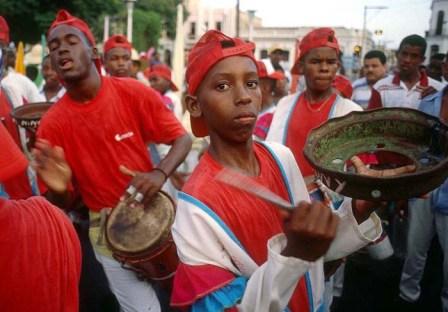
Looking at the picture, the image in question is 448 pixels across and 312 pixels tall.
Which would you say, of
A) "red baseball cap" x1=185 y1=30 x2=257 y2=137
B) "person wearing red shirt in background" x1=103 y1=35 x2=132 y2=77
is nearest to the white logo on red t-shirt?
"red baseball cap" x1=185 y1=30 x2=257 y2=137

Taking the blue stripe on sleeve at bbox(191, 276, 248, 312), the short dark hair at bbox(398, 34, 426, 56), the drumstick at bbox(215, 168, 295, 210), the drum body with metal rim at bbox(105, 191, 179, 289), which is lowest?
the drum body with metal rim at bbox(105, 191, 179, 289)

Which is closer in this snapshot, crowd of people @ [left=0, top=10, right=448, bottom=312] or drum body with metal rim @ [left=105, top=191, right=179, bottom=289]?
crowd of people @ [left=0, top=10, right=448, bottom=312]

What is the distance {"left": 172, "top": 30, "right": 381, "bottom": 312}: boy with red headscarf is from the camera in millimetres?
1498

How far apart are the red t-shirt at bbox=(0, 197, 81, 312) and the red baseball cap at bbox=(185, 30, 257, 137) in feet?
2.63

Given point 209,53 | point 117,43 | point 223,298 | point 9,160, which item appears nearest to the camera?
point 9,160

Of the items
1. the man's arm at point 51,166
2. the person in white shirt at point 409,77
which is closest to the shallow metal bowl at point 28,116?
the man's arm at point 51,166

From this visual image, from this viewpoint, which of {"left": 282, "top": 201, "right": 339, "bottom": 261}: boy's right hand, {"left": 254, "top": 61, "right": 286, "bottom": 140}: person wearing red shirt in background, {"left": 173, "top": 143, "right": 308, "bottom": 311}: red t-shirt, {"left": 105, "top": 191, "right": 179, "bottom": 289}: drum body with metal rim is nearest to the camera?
{"left": 282, "top": 201, "right": 339, "bottom": 261}: boy's right hand

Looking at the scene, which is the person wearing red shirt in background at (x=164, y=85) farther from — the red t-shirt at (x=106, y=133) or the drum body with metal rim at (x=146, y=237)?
the drum body with metal rim at (x=146, y=237)

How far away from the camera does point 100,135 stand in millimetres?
3148

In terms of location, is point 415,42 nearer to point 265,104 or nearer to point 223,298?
point 265,104

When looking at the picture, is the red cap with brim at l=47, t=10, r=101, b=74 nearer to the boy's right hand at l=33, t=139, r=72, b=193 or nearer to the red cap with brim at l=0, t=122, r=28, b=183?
the boy's right hand at l=33, t=139, r=72, b=193

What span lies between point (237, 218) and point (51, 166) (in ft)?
3.77

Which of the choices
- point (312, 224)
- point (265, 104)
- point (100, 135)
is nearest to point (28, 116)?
point (100, 135)

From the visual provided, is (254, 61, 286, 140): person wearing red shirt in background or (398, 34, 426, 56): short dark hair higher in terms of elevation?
(398, 34, 426, 56): short dark hair
